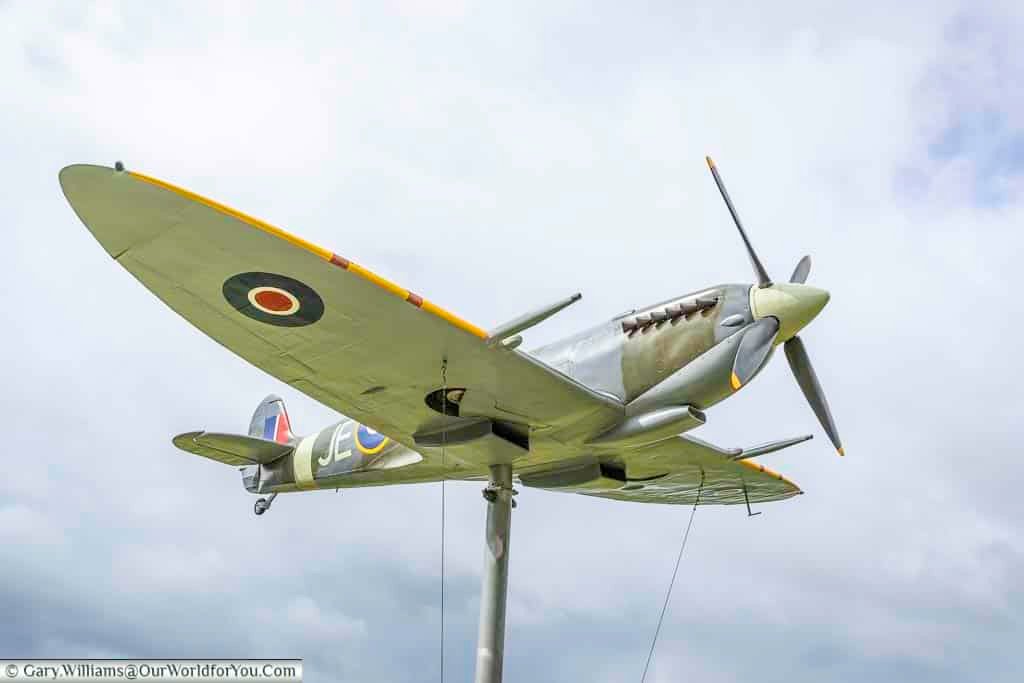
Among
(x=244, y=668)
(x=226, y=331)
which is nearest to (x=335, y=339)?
(x=226, y=331)

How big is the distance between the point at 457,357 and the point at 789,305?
161 inches

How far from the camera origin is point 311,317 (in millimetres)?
12922

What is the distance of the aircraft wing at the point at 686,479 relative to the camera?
17.7 meters

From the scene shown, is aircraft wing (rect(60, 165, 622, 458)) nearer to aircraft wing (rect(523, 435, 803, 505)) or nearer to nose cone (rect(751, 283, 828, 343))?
nose cone (rect(751, 283, 828, 343))

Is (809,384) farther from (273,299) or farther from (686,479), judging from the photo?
(273,299)

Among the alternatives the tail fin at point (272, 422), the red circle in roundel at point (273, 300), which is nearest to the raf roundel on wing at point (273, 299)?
the red circle in roundel at point (273, 300)

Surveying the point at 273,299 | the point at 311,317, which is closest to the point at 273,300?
the point at 273,299

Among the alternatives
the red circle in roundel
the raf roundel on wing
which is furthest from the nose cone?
the red circle in roundel

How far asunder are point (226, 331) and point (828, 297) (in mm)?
7327

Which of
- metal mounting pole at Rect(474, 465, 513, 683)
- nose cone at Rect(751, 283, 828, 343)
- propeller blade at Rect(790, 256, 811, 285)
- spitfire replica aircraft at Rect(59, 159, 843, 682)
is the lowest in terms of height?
metal mounting pole at Rect(474, 465, 513, 683)

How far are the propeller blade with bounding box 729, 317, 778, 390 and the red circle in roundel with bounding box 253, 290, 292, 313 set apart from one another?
5.38 m

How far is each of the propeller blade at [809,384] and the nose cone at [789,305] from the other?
38.9 inches

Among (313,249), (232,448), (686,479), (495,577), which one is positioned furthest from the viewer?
(686,479)

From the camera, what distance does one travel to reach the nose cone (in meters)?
13.9
